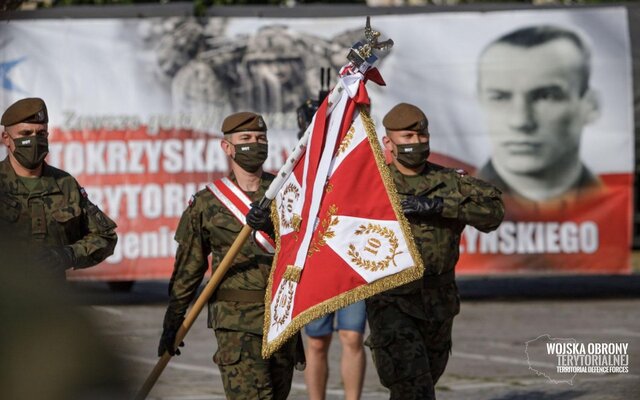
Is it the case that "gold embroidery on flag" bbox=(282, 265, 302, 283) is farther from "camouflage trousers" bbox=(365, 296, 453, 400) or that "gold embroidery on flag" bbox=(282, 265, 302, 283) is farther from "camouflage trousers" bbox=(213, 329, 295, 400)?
"camouflage trousers" bbox=(365, 296, 453, 400)

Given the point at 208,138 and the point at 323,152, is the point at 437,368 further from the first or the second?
the point at 208,138

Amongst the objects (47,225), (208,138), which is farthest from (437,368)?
(208,138)

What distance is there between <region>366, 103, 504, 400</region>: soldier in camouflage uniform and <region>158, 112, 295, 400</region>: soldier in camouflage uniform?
57 cm

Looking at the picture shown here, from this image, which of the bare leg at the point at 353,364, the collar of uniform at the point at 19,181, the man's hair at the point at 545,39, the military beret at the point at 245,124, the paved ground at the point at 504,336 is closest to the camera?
the collar of uniform at the point at 19,181

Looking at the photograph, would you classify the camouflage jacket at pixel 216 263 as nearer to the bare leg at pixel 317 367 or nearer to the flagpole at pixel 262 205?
the flagpole at pixel 262 205

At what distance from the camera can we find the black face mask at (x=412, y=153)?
6.88 m

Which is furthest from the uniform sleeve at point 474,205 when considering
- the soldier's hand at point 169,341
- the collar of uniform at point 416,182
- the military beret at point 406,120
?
the soldier's hand at point 169,341

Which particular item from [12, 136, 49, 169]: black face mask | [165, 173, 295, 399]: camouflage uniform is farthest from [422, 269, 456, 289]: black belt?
[12, 136, 49, 169]: black face mask

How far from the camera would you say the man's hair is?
14.5 metres

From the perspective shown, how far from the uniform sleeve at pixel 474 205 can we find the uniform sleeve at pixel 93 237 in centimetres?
175

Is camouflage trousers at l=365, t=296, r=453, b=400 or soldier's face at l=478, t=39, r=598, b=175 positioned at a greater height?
soldier's face at l=478, t=39, r=598, b=175

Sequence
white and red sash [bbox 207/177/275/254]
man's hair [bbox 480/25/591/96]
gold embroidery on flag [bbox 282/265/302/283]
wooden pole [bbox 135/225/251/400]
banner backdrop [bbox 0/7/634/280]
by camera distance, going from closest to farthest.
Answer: gold embroidery on flag [bbox 282/265/302/283], wooden pole [bbox 135/225/251/400], white and red sash [bbox 207/177/275/254], banner backdrop [bbox 0/7/634/280], man's hair [bbox 480/25/591/96]

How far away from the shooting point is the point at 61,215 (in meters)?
6.60

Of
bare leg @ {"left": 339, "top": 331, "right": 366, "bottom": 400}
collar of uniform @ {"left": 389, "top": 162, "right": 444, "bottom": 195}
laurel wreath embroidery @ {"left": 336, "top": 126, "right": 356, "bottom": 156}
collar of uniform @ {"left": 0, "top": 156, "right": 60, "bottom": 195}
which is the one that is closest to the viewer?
laurel wreath embroidery @ {"left": 336, "top": 126, "right": 356, "bottom": 156}
